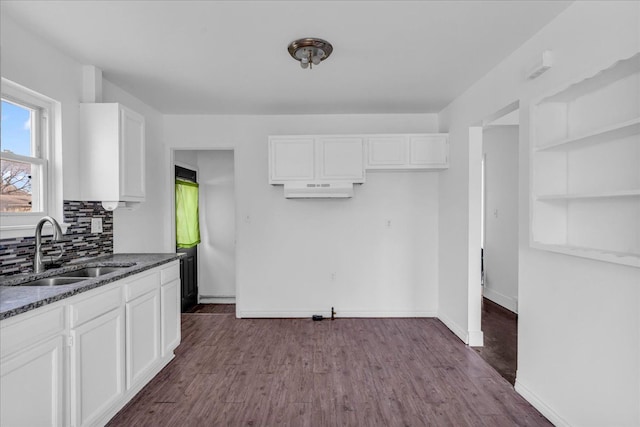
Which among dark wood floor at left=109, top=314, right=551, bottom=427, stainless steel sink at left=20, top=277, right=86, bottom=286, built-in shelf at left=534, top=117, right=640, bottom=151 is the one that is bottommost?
dark wood floor at left=109, top=314, right=551, bottom=427

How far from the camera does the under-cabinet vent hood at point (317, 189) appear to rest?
3.91 meters

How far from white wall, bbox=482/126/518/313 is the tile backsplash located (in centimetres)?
467

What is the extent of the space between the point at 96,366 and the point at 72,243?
1193mm

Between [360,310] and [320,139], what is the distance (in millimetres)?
2224

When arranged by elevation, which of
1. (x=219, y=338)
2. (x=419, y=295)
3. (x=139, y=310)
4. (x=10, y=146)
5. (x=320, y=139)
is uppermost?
(x=320, y=139)

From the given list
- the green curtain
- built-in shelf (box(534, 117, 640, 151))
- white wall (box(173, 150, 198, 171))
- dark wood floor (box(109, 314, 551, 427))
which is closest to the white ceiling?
built-in shelf (box(534, 117, 640, 151))

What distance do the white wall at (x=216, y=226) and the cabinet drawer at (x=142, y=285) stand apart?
9.20 feet

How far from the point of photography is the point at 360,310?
4316 mm

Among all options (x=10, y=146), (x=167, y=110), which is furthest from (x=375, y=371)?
(x=167, y=110)

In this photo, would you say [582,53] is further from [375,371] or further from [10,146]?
[10,146]

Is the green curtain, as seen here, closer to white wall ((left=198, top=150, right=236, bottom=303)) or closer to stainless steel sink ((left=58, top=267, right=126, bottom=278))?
white wall ((left=198, top=150, right=236, bottom=303))

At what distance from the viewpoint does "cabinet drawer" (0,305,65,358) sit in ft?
4.71

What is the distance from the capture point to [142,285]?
2531 millimetres

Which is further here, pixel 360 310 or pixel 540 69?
pixel 360 310
